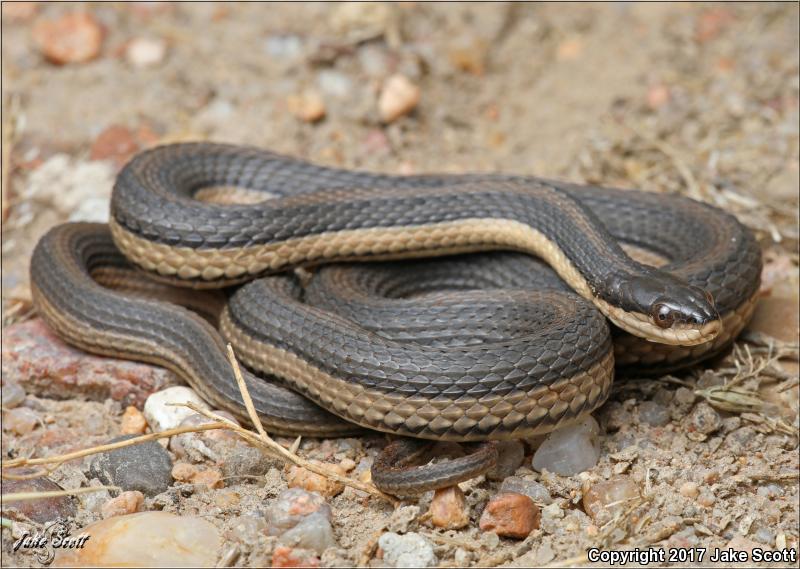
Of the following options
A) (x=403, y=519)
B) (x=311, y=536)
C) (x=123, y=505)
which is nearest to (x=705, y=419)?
(x=403, y=519)

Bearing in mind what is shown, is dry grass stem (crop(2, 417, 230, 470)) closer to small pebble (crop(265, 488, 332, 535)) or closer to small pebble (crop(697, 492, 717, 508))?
small pebble (crop(265, 488, 332, 535))

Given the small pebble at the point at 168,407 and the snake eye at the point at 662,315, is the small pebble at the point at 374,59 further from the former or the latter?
the snake eye at the point at 662,315

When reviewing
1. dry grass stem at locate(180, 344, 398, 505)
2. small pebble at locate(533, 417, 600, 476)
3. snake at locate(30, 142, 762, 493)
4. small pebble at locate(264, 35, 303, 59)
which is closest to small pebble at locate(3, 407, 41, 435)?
snake at locate(30, 142, 762, 493)

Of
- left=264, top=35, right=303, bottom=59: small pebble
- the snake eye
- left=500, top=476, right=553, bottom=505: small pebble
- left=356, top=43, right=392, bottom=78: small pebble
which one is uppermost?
left=264, top=35, right=303, bottom=59: small pebble

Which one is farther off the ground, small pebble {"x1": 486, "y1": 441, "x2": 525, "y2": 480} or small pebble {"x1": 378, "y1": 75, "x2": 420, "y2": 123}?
small pebble {"x1": 378, "y1": 75, "x2": 420, "y2": 123}

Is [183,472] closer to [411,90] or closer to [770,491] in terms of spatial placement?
[770,491]

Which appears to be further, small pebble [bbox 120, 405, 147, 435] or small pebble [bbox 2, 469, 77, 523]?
small pebble [bbox 120, 405, 147, 435]

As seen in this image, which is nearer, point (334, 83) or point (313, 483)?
point (313, 483)

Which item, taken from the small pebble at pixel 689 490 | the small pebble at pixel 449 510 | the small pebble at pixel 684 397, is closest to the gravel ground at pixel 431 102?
the small pebble at pixel 684 397
